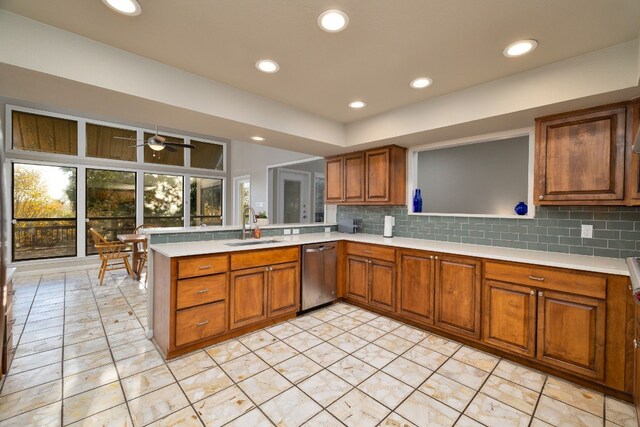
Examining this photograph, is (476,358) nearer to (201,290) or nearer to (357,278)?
(357,278)

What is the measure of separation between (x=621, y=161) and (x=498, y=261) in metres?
1.11

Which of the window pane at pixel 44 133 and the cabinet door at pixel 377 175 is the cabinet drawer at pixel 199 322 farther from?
the window pane at pixel 44 133

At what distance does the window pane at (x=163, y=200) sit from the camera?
6512 millimetres

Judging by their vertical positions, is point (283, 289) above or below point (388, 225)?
below

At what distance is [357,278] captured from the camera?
359 centimetres

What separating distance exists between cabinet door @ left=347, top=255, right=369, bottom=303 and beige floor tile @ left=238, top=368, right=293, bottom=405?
1.61 metres

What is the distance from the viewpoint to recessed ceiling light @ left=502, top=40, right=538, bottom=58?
6.36ft

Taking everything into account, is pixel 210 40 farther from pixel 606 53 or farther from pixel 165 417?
pixel 606 53

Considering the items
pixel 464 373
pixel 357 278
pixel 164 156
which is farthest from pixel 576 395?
pixel 164 156

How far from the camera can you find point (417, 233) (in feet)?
12.2

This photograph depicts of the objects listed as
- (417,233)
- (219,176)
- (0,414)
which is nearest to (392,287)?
(417,233)

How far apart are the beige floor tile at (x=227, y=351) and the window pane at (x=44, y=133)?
209 inches

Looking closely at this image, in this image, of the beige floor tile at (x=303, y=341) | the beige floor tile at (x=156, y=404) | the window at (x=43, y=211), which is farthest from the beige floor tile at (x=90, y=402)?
the window at (x=43, y=211)

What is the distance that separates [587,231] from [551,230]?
0.82 ft
